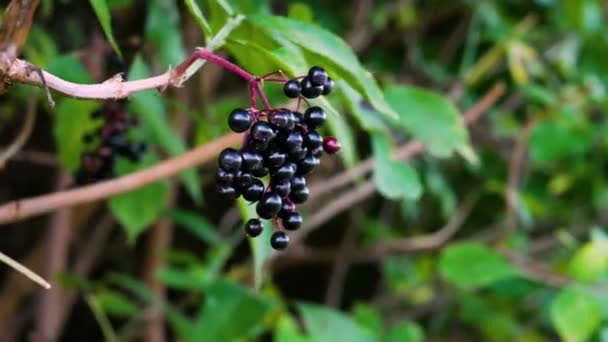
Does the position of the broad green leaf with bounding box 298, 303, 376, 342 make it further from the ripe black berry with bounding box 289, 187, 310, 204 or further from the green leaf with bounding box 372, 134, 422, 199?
the ripe black berry with bounding box 289, 187, 310, 204

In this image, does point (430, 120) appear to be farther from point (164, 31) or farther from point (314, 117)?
point (314, 117)

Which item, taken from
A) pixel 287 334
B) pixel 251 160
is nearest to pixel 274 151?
pixel 251 160

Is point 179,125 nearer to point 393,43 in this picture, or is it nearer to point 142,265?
point 142,265

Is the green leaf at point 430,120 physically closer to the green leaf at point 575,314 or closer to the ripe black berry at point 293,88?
the green leaf at point 575,314

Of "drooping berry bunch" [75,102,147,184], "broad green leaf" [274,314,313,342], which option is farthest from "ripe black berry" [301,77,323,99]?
"broad green leaf" [274,314,313,342]

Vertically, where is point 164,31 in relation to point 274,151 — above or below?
above
